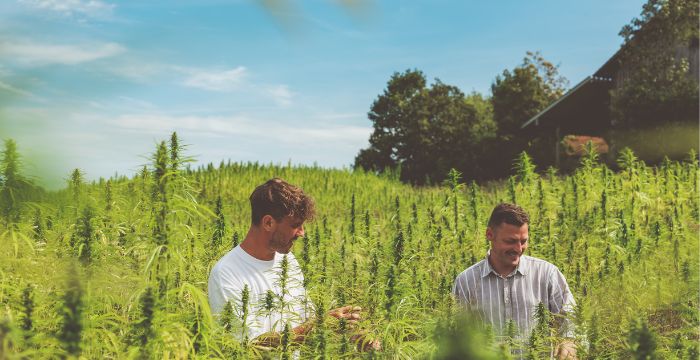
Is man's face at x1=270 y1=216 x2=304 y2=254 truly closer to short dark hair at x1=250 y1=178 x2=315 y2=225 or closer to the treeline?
short dark hair at x1=250 y1=178 x2=315 y2=225

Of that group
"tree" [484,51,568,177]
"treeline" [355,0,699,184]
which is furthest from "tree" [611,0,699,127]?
"tree" [484,51,568,177]

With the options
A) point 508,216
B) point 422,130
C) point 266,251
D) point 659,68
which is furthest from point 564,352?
point 422,130

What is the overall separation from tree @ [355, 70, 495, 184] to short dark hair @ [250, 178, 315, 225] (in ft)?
103

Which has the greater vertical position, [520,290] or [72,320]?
[72,320]

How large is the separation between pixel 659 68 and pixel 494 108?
14614 mm

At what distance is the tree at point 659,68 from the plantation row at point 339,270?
14.6 metres

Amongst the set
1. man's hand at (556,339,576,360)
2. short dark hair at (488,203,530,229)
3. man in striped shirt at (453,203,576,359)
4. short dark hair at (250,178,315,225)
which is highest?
short dark hair at (250,178,315,225)

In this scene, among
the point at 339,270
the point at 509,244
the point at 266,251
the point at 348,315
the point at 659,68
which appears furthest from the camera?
the point at 659,68

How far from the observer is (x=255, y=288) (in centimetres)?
375

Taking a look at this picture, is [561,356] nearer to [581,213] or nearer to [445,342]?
[445,342]

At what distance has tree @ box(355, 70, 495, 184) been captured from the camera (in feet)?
121

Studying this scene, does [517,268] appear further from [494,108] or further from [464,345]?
[494,108]

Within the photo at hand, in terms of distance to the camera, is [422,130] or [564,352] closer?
[564,352]

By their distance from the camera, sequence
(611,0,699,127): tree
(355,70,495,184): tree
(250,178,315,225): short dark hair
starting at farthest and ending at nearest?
(355,70,495,184): tree
(611,0,699,127): tree
(250,178,315,225): short dark hair
